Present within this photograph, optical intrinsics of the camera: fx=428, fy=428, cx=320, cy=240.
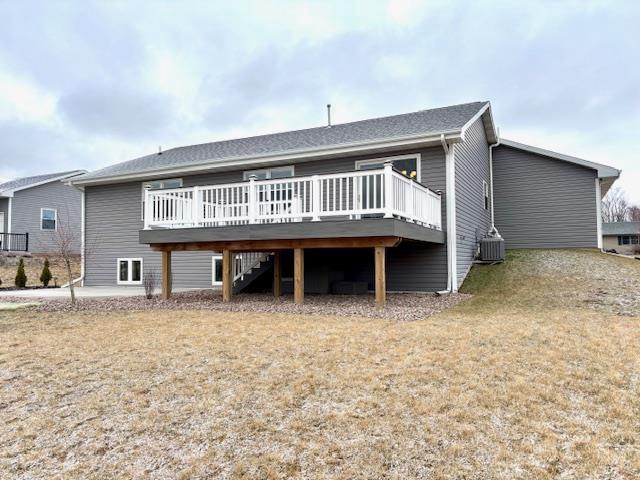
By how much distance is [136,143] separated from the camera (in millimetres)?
39594

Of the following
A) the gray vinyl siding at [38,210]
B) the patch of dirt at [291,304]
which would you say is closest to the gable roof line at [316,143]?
the patch of dirt at [291,304]

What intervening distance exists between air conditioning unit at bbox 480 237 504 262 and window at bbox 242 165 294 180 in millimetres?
5964

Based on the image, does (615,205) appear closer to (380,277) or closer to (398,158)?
(398,158)

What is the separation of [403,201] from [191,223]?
4.83 m

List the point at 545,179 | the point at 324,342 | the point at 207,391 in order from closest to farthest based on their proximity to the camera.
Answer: the point at 207,391 → the point at 324,342 → the point at 545,179

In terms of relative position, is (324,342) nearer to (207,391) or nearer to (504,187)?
(207,391)

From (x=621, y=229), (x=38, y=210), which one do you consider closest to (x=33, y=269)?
(x=38, y=210)

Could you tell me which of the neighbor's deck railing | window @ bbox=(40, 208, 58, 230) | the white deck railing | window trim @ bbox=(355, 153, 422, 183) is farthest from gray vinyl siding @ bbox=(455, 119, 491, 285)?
window @ bbox=(40, 208, 58, 230)

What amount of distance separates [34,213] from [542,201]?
977 inches

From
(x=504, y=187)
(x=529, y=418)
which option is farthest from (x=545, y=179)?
(x=529, y=418)

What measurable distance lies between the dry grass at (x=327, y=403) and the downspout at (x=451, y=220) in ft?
14.3

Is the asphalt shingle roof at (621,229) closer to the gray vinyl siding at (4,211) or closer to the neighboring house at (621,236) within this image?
the neighboring house at (621,236)

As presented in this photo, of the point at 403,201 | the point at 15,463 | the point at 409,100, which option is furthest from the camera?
the point at 409,100

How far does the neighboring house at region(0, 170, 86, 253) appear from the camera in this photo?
882 inches
